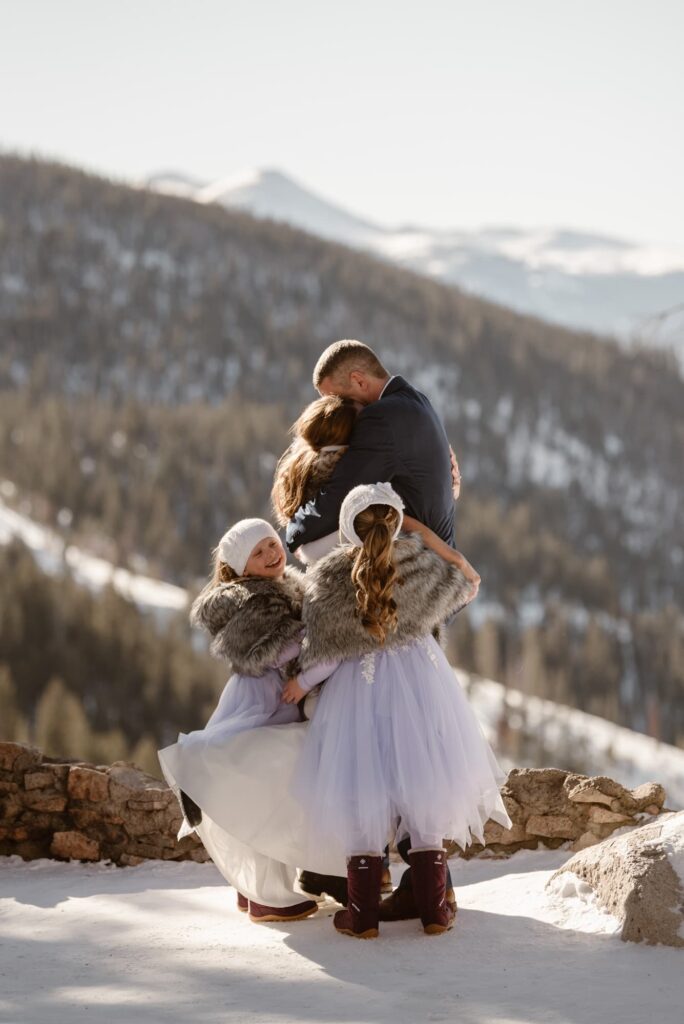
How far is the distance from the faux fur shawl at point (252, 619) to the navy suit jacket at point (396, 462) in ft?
0.70

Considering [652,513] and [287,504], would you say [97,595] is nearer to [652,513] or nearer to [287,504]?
[287,504]

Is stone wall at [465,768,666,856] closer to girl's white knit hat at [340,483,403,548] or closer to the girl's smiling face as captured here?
the girl's smiling face

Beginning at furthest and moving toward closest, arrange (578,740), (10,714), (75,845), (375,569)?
(578,740) → (10,714) → (75,845) → (375,569)

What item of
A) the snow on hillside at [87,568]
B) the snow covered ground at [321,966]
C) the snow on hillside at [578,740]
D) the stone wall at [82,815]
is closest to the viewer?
the snow covered ground at [321,966]

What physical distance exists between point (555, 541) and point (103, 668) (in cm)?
5398

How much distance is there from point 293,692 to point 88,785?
202 cm

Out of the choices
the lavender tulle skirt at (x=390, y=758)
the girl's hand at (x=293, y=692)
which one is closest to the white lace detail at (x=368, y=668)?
the lavender tulle skirt at (x=390, y=758)

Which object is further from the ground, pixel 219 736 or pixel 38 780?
pixel 219 736

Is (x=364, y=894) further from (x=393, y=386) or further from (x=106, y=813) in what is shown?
(x=106, y=813)

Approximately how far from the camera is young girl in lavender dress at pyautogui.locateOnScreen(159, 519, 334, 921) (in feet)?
→ 13.5

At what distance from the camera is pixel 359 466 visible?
4023 mm

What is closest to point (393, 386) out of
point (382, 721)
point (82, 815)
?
point (382, 721)

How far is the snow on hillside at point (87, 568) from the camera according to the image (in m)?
60.0

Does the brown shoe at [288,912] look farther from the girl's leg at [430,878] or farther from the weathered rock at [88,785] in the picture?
the weathered rock at [88,785]
